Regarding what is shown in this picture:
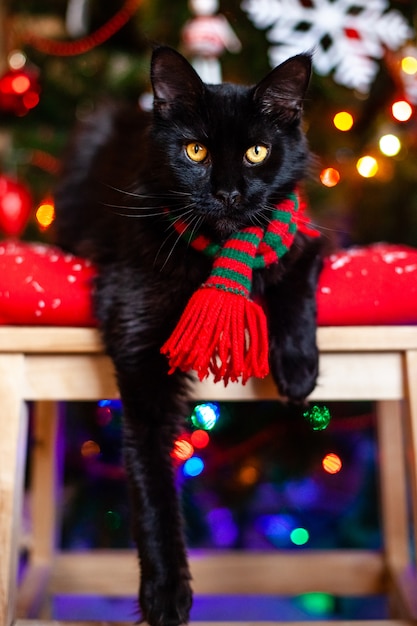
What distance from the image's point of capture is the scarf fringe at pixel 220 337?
699 millimetres

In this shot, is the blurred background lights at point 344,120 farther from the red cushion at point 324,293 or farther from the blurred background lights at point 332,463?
the blurred background lights at point 332,463

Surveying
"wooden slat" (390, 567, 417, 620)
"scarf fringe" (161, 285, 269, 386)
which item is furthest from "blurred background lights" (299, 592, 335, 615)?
"scarf fringe" (161, 285, 269, 386)

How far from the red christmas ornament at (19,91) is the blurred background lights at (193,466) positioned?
904mm

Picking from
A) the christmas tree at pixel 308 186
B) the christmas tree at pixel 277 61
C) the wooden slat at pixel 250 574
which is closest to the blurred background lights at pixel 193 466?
the christmas tree at pixel 308 186

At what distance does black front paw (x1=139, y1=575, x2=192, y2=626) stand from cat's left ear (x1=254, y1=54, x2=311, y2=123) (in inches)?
22.6

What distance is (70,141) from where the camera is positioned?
132 centimetres

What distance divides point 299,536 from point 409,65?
1.12 meters

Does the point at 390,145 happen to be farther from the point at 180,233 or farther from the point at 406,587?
the point at 406,587

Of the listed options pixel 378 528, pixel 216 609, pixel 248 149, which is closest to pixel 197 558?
pixel 216 609

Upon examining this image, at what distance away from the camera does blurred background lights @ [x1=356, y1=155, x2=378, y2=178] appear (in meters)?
1.34

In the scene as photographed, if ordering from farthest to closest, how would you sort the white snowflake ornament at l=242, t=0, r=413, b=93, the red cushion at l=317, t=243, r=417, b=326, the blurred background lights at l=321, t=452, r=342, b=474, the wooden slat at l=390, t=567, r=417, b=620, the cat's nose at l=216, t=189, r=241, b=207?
1. the blurred background lights at l=321, t=452, r=342, b=474
2. the white snowflake ornament at l=242, t=0, r=413, b=93
3. the wooden slat at l=390, t=567, r=417, b=620
4. the red cushion at l=317, t=243, r=417, b=326
5. the cat's nose at l=216, t=189, r=241, b=207

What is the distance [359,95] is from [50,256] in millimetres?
876

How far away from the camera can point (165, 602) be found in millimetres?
717

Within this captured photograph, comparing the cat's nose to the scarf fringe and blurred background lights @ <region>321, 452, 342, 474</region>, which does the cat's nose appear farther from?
blurred background lights @ <region>321, 452, 342, 474</region>
